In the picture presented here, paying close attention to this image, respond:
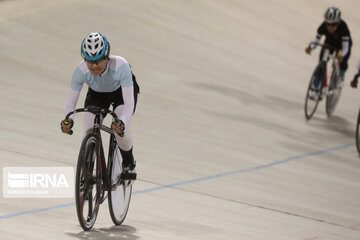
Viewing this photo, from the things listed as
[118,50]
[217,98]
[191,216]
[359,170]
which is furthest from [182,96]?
[191,216]

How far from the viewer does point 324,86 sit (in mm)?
10336

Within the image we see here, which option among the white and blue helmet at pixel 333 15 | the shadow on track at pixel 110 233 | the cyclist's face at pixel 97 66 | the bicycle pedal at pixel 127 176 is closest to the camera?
the cyclist's face at pixel 97 66

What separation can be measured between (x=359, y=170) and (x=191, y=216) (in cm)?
301

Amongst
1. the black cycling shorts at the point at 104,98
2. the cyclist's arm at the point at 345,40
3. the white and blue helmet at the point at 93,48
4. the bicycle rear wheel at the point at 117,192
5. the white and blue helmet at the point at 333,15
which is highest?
the white and blue helmet at the point at 333,15

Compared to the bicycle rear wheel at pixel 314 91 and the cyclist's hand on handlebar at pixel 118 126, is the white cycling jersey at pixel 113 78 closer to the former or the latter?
the cyclist's hand on handlebar at pixel 118 126

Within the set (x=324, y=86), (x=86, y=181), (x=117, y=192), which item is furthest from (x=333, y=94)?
(x=86, y=181)

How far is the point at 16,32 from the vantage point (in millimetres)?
11500

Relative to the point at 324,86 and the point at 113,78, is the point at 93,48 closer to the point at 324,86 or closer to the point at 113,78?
the point at 113,78

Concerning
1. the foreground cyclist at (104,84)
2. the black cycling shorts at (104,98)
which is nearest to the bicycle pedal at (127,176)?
the foreground cyclist at (104,84)

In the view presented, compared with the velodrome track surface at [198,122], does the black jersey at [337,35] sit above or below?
above

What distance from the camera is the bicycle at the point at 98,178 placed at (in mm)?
5199

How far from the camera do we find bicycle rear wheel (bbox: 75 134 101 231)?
203 inches

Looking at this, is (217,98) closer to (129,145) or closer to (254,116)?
(254,116)

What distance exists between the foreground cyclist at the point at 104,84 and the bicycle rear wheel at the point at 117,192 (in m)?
0.09
